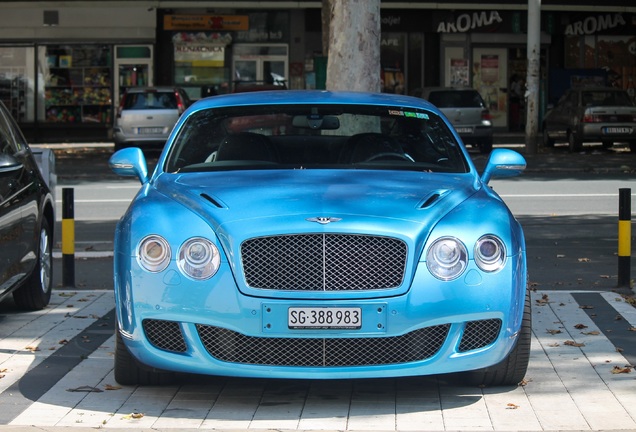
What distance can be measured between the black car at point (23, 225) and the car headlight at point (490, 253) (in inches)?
129

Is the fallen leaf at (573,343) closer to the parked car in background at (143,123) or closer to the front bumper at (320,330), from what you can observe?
the front bumper at (320,330)

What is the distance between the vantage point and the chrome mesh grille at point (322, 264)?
20.1 feet

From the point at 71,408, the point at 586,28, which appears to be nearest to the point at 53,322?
the point at 71,408

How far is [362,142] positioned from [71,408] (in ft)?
8.25

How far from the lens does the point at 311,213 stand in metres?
6.22

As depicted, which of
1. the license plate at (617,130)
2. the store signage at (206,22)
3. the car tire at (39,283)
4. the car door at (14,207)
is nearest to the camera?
the car door at (14,207)

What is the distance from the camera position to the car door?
26.4 ft

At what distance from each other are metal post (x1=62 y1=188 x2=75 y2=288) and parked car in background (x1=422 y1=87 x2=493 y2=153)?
1954cm

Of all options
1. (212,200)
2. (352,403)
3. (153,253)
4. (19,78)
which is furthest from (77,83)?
(352,403)

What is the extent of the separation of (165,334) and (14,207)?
2508mm

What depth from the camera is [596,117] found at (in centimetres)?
2930

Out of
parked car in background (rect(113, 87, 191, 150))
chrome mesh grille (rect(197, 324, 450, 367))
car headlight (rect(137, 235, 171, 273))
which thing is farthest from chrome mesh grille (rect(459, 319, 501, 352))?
parked car in background (rect(113, 87, 191, 150))

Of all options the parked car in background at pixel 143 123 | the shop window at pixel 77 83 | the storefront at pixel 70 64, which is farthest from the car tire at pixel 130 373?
the shop window at pixel 77 83

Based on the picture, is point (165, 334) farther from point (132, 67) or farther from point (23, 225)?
point (132, 67)
